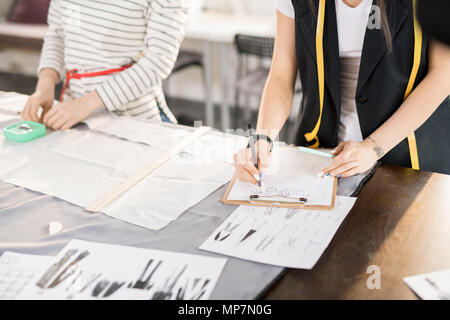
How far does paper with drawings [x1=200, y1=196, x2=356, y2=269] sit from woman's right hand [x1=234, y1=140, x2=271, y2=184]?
106mm

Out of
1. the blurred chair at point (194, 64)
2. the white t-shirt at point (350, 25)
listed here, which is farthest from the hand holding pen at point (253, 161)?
the blurred chair at point (194, 64)

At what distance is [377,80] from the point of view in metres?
1.18

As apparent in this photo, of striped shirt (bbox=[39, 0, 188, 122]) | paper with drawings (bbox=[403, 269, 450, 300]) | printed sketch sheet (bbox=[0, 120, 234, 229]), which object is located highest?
striped shirt (bbox=[39, 0, 188, 122])

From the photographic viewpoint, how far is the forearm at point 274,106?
1218 mm

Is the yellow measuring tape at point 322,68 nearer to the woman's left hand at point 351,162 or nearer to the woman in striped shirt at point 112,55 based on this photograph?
the woman's left hand at point 351,162

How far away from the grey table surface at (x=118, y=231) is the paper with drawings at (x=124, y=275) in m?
0.02

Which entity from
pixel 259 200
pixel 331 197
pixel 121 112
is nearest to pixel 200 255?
pixel 259 200

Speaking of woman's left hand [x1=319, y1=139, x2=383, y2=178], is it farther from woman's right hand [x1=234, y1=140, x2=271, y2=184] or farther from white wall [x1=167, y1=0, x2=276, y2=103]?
white wall [x1=167, y1=0, x2=276, y2=103]

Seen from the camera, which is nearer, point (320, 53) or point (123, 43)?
point (320, 53)

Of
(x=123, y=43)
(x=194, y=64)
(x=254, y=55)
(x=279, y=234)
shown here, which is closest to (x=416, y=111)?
(x=279, y=234)

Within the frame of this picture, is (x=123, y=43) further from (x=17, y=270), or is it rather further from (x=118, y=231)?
(x=17, y=270)

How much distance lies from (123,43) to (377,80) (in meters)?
0.82

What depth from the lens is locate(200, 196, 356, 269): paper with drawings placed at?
810mm

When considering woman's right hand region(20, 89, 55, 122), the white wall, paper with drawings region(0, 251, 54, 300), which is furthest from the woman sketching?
the white wall
